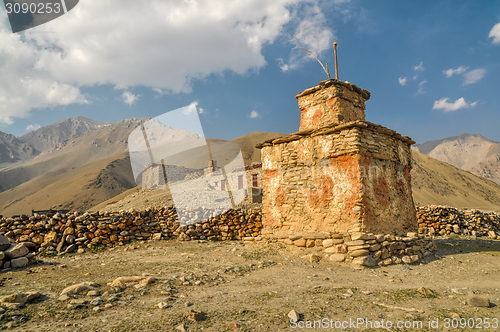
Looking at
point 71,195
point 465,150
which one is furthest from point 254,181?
point 465,150

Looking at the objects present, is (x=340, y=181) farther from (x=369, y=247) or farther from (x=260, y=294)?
(x=260, y=294)

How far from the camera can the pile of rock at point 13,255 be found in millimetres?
6121

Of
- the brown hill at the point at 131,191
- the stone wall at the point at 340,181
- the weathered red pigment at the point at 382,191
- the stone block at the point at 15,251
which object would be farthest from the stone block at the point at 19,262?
the brown hill at the point at 131,191

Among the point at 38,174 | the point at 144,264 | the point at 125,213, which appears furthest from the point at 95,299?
the point at 38,174

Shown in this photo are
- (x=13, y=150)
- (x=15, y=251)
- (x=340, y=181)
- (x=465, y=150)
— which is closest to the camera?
(x=15, y=251)

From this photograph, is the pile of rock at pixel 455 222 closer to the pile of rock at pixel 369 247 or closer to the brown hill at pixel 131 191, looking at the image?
the pile of rock at pixel 369 247

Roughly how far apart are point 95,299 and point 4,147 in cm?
17177

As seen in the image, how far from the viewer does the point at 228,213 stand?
1202 centimetres

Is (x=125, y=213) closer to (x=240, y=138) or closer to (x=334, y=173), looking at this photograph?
(x=334, y=173)

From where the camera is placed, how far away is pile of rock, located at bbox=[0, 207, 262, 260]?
28.7 feet

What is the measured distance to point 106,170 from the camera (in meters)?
64.8

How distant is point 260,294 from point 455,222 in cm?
1514

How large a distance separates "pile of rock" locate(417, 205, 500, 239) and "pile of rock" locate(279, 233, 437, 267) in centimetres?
826

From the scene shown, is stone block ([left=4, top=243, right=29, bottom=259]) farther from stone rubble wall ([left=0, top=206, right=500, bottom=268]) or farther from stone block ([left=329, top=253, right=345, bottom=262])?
stone block ([left=329, top=253, right=345, bottom=262])
